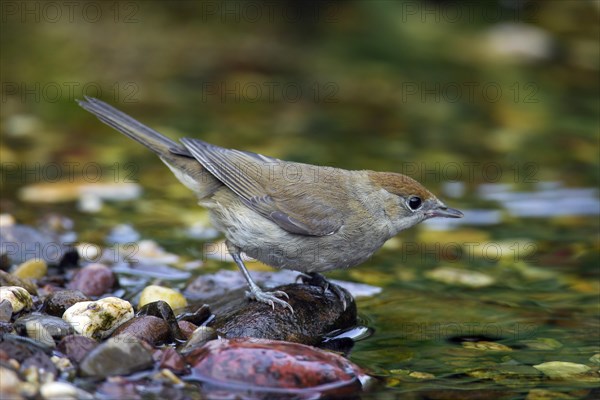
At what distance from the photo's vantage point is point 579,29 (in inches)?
592

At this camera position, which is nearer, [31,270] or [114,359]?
[114,359]

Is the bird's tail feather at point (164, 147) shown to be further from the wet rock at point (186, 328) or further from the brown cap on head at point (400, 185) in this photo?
the wet rock at point (186, 328)

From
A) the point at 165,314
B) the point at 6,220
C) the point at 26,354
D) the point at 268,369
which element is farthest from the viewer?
the point at 6,220

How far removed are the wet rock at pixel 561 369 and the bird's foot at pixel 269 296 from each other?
69.3 inches

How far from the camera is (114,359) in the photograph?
4887mm

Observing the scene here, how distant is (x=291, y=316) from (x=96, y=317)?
4.47 feet

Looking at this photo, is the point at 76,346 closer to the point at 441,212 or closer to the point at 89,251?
the point at 89,251

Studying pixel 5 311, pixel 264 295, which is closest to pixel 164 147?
pixel 264 295

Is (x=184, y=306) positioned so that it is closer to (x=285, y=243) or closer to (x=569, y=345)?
(x=285, y=243)

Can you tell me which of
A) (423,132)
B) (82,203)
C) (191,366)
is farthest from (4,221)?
(423,132)

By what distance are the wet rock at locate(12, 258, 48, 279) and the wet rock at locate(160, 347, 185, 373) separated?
6.89 ft

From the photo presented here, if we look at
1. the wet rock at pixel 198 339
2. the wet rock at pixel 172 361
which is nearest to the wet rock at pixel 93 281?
the wet rock at pixel 198 339

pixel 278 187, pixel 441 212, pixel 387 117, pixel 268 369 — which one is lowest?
pixel 268 369

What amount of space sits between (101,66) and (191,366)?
29.5 ft
